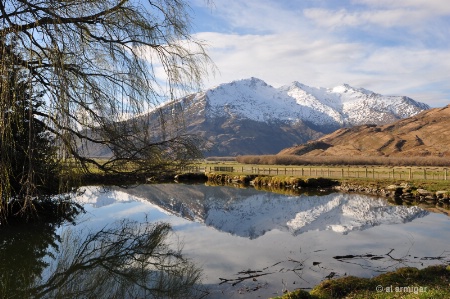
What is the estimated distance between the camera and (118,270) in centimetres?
1043

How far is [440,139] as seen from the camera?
6742 inches

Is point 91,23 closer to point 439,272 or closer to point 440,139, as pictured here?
point 439,272

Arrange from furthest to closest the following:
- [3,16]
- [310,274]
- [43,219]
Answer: [43,219] < [310,274] < [3,16]

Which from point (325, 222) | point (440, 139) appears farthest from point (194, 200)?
point (440, 139)

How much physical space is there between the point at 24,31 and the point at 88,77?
3.76 ft

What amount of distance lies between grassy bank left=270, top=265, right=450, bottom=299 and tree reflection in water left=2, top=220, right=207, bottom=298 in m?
2.67

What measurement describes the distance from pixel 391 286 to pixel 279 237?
7.82 metres

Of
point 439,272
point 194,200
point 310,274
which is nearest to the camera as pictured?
point 439,272

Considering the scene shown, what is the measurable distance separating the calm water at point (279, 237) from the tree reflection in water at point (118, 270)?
358mm

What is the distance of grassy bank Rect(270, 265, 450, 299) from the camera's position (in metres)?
7.30

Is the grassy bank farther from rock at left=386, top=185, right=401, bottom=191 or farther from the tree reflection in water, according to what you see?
rock at left=386, top=185, right=401, bottom=191

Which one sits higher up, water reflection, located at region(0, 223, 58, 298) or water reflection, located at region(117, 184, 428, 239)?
water reflection, located at region(0, 223, 58, 298)

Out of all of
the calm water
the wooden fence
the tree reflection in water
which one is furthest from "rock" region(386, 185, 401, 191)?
the tree reflection in water

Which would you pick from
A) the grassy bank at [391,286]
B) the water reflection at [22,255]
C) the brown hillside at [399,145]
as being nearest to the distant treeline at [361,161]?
the brown hillside at [399,145]
